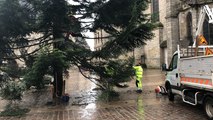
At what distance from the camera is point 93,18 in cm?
1343

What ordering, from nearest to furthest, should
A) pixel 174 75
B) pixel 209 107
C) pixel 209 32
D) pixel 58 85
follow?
1. pixel 209 107
2. pixel 174 75
3. pixel 58 85
4. pixel 209 32

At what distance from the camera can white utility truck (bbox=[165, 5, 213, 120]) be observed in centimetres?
754

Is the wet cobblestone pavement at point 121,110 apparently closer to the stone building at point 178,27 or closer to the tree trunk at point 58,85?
the tree trunk at point 58,85

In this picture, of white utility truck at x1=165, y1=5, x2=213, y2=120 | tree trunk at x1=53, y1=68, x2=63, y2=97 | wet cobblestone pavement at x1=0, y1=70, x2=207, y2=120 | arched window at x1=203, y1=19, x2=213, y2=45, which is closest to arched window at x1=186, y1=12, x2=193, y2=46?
arched window at x1=203, y1=19, x2=213, y2=45

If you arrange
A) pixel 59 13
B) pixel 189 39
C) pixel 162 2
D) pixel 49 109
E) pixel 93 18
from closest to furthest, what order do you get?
pixel 49 109 < pixel 59 13 < pixel 93 18 < pixel 189 39 < pixel 162 2

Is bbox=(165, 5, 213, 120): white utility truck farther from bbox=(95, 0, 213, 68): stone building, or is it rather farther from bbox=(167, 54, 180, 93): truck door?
bbox=(95, 0, 213, 68): stone building

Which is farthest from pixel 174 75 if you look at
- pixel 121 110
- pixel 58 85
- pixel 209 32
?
pixel 209 32

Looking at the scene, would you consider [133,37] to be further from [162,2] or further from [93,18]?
[162,2]

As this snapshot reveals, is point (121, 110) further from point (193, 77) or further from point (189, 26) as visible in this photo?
point (189, 26)

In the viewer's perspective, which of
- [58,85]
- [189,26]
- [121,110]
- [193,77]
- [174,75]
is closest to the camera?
[193,77]

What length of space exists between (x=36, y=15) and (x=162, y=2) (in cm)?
2355

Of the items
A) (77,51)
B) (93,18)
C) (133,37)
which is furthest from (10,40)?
(133,37)

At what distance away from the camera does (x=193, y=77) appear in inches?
334

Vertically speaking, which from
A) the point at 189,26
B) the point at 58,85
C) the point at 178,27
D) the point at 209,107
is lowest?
the point at 209,107
